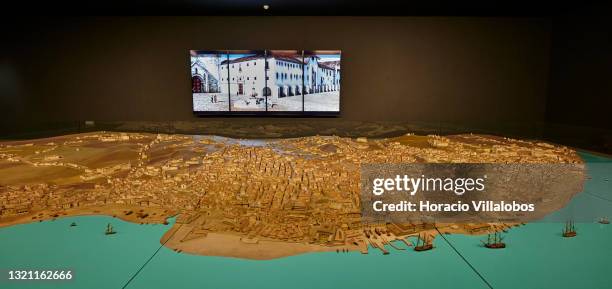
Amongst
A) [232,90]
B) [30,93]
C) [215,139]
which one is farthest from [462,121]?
[30,93]

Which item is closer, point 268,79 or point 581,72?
point 581,72

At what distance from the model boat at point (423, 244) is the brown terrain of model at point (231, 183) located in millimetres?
73

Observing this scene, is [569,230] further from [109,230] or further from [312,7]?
[312,7]

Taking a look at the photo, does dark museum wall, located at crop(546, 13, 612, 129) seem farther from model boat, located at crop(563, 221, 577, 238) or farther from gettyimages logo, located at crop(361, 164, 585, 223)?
model boat, located at crop(563, 221, 577, 238)

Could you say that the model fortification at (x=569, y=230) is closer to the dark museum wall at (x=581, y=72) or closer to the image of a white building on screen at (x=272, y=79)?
the dark museum wall at (x=581, y=72)

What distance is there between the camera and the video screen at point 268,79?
6832 mm

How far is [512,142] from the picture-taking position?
4.22m

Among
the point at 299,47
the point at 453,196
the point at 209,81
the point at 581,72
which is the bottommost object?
the point at 453,196

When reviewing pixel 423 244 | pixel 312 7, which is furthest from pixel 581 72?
pixel 423 244

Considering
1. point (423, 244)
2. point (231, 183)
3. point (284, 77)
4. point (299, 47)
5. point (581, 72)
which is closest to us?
point (423, 244)

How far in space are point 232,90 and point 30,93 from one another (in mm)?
4116

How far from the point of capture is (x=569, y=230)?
1927mm

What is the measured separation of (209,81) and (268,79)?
1.12 m

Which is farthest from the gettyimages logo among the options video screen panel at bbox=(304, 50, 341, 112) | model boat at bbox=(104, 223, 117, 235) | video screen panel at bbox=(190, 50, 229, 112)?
video screen panel at bbox=(190, 50, 229, 112)
